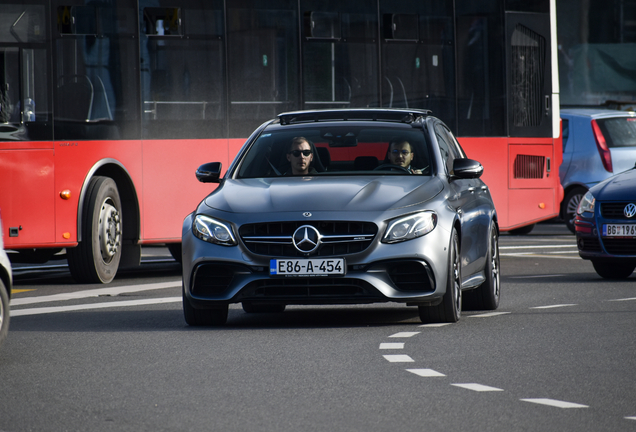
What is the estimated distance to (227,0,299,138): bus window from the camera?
1527cm

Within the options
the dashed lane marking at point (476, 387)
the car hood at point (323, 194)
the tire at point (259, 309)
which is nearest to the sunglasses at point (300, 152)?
the car hood at point (323, 194)

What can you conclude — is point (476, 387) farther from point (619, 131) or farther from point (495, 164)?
point (619, 131)

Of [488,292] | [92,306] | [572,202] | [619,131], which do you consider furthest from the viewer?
[572,202]

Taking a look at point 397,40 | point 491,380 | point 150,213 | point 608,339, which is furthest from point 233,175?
point 397,40

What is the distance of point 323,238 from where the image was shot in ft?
29.9

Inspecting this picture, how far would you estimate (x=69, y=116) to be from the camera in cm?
1412

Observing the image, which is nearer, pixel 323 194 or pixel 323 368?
pixel 323 368

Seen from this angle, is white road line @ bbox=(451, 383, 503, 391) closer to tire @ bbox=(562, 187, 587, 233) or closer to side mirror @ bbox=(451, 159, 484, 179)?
side mirror @ bbox=(451, 159, 484, 179)

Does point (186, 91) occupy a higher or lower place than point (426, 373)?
higher

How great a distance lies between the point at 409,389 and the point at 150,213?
8.66 meters

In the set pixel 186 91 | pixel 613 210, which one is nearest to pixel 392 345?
pixel 613 210

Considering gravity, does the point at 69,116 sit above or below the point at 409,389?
above

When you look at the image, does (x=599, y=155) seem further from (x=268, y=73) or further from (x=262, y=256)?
(x=262, y=256)

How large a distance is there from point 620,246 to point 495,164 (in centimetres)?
354
